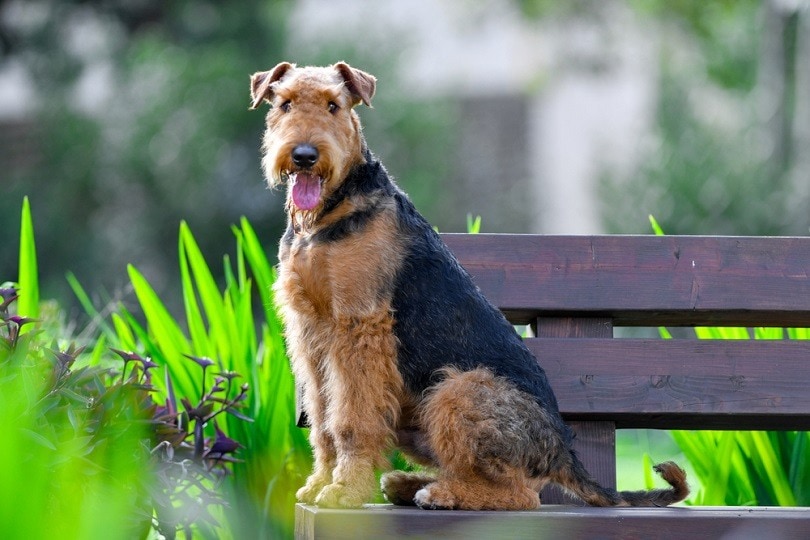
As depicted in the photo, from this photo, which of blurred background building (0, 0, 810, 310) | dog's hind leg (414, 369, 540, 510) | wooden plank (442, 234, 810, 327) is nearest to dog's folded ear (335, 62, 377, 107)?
wooden plank (442, 234, 810, 327)

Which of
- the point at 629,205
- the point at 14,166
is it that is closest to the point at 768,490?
the point at 629,205

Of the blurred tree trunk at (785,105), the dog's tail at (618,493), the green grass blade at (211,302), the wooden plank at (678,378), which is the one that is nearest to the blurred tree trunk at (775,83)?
the blurred tree trunk at (785,105)

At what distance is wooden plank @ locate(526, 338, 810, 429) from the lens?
3500 mm

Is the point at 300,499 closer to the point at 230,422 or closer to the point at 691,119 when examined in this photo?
the point at 230,422

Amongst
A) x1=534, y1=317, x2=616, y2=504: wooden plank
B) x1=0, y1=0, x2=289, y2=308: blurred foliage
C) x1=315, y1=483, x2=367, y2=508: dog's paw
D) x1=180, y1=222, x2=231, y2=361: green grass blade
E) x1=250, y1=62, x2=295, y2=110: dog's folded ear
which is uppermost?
x1=0, y1=0, x2=289, y2=308: blurred foliage

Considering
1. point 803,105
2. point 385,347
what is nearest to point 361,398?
point 385,347

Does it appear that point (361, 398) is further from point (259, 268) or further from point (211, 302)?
point (211, 302)

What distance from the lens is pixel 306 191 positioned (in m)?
2.93

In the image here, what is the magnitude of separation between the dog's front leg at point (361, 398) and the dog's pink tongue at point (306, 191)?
331 mm

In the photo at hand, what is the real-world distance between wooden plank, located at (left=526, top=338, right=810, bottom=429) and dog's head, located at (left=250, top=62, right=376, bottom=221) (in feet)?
3.12

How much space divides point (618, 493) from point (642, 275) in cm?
75

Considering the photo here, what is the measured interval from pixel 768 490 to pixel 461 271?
1.61m

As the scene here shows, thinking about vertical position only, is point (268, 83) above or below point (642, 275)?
above

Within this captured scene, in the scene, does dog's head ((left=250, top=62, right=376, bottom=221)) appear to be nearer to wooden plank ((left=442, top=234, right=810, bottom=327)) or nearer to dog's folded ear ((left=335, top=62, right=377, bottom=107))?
dog's folded ear ((left=335, top=62, right=377, bottom=107))
